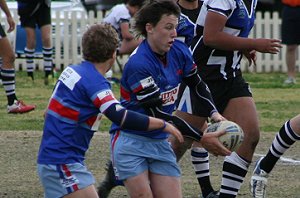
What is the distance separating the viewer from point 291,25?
1786cm

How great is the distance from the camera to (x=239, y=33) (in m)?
7.90

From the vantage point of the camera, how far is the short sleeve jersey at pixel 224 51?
25.7ft

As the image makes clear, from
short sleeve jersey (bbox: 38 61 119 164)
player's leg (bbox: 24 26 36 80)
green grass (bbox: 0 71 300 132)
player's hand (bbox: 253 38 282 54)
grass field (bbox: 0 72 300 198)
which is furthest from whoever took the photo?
player's leg (bbox: 24 26 36 80)

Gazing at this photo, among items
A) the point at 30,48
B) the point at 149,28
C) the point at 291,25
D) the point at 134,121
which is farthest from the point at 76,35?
the point at 134,121

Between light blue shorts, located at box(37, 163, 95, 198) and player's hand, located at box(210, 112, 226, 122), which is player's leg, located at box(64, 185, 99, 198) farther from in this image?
player's hand, located at box(210, 112, 226, 122)

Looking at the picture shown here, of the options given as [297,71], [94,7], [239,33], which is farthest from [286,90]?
[239,33]

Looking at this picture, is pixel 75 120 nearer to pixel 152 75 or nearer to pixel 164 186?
pixel 152 75

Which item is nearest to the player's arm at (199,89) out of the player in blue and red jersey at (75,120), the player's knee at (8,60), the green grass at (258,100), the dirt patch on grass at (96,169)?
the player in blue and red jersey at (75,120)

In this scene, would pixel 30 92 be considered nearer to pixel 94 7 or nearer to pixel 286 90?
pixel 286 90

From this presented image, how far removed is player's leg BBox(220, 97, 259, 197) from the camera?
7.78 metres

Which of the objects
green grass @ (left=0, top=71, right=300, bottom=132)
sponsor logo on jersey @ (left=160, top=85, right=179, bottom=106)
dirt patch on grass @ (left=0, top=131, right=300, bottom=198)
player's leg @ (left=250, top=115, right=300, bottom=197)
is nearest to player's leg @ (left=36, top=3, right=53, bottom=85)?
green grass @ (left=0, top=71, right=300, bottom=132)

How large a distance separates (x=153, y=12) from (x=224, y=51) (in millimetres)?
1362

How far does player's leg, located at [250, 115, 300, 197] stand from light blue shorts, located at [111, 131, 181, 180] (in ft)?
6.13

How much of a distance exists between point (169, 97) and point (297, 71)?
14.4m
